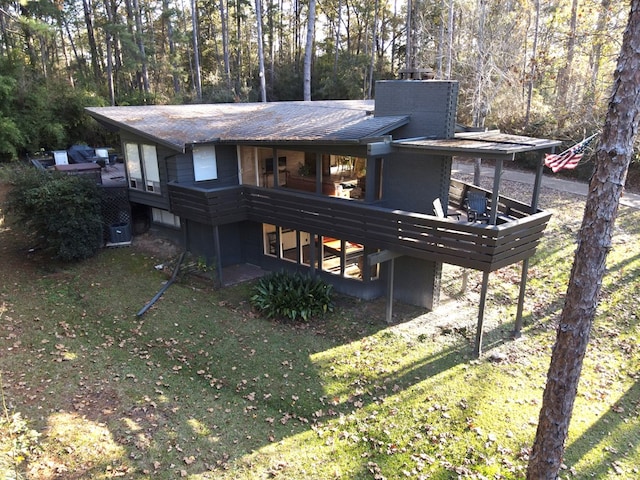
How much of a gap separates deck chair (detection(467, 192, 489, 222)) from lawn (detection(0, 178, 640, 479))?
2672 millimetres

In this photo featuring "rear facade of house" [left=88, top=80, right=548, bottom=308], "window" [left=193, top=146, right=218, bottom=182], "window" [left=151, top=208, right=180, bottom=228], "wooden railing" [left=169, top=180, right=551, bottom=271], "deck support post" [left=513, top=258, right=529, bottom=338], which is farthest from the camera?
"window" [left=151, top=208, right=180, bottom=228]

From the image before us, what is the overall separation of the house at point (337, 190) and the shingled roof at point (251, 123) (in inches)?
2.3

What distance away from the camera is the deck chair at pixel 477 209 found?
449 inches

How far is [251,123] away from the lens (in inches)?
613

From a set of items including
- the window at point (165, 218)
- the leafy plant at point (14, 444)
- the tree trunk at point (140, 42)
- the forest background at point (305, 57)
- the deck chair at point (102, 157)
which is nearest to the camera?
the leafy plant at point (14, 444)

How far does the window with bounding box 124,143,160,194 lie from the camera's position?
14.8 m

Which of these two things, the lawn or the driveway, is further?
the driveway

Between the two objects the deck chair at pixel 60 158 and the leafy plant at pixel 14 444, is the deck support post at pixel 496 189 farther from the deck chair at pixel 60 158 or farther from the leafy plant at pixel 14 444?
the deck chair at pixel 60 158

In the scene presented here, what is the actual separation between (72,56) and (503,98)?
138 ft

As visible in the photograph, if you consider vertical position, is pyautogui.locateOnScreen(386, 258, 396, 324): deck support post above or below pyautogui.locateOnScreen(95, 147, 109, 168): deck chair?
below

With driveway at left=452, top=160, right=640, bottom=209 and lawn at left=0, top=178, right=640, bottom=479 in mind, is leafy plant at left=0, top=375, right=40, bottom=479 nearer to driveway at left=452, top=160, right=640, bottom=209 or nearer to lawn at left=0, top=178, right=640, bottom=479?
lawn at left=0, top=178, right=640, bottom=479

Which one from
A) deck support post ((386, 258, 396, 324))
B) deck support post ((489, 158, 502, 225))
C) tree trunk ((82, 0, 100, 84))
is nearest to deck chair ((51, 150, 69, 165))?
tree trunk ((82, 0, 100, 84))

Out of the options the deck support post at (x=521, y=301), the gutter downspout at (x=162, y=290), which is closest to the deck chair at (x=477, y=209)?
the deck support post at (x=521, y=301)

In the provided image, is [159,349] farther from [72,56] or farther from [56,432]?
[72,56]
